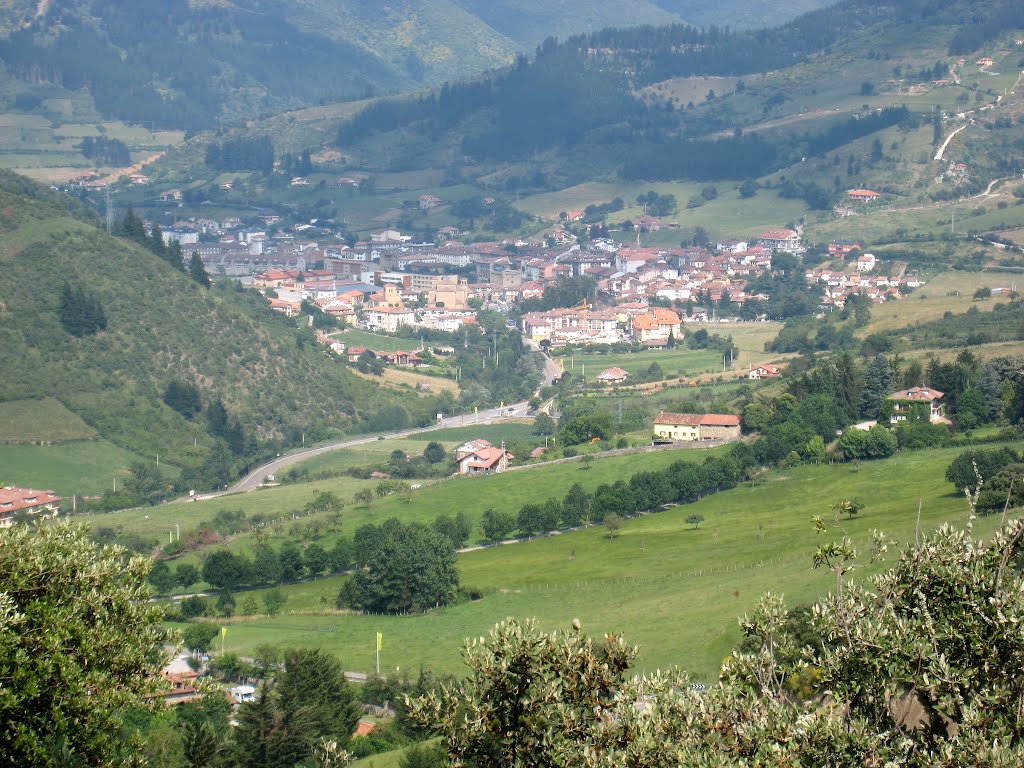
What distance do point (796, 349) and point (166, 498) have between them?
39.0 m

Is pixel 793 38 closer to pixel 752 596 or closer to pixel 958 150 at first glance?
pixel 958 150

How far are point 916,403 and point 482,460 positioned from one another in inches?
730

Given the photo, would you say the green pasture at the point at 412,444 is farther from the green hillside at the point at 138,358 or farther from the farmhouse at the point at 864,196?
the farmhouse at the point at 864,196

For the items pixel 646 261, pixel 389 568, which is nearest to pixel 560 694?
pixel 389 568

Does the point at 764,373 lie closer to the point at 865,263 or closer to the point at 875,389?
the point at 875,389

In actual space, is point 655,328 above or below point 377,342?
above

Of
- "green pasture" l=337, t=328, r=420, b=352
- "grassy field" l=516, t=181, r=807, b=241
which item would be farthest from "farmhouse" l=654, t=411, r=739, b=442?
"grassy field" l=516, t=181, r=807, b=241

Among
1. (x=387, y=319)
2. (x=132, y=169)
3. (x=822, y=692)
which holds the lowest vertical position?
(x=387, y=319)

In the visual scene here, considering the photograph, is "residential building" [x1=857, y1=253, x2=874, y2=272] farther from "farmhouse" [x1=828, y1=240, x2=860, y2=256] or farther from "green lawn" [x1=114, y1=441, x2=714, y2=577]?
"green lawn" [x1=114, y1=441, x2=714, y2=577]

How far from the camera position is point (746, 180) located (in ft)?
469

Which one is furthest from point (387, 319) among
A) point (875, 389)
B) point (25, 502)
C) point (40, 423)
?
point (875, 389)

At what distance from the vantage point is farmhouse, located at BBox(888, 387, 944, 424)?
5722cm

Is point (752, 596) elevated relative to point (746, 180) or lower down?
lower down

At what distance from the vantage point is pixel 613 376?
83812 mm
